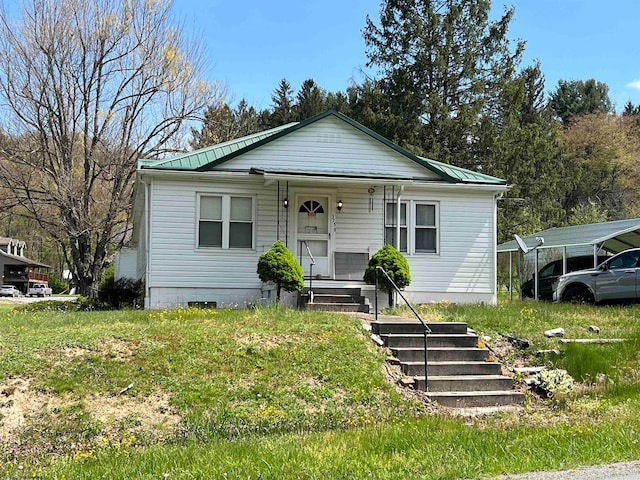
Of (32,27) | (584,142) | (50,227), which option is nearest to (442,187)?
(32,27)

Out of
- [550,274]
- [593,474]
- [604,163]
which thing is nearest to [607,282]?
[550,274]

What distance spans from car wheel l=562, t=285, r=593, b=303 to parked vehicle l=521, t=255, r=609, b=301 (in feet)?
11.1

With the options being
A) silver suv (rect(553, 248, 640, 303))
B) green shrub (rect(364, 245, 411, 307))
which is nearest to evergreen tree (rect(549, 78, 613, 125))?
silver suv (rect(553, 248, 640, 303))

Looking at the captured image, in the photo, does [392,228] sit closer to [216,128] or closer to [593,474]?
[593,474]

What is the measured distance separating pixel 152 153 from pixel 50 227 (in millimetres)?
6461

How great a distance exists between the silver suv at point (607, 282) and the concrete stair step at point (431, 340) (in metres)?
6.52

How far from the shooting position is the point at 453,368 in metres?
9.54

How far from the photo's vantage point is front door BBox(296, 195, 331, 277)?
619 inches

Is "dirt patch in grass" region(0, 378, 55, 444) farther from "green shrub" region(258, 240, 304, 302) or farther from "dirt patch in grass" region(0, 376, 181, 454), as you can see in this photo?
"green shrub" region(258, 240, 304, 302)

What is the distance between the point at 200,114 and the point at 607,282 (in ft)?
64.5

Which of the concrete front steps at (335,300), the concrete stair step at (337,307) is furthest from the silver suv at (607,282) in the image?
the concrete stair step at (337,307)

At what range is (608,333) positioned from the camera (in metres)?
11.4

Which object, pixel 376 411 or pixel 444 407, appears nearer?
pixel 376 411

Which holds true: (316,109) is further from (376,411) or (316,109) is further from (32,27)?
(376,411)
